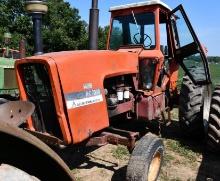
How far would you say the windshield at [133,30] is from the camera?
5668 mm

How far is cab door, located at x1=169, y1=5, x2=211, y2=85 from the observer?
5996 mm

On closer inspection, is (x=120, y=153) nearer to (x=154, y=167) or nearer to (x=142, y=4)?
(x=154, y=167)

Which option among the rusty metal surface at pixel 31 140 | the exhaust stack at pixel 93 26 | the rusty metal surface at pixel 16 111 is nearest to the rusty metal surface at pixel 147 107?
the exhaust stack at pixel 93 26

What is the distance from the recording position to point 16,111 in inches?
89.0

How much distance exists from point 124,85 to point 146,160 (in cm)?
125

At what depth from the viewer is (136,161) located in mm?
4219

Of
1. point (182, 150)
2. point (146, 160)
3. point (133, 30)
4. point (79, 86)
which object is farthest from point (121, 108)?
point (182, 150)

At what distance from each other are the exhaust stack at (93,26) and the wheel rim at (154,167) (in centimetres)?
167

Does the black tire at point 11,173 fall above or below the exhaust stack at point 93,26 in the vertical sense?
below

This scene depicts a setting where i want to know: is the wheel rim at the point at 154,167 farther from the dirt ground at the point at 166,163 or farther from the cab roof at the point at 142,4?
the cab roof at the point at 142,4

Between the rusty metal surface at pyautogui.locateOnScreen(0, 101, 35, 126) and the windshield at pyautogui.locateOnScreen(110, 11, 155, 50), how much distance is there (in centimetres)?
355

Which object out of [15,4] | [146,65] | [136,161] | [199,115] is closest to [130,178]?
[136,161]

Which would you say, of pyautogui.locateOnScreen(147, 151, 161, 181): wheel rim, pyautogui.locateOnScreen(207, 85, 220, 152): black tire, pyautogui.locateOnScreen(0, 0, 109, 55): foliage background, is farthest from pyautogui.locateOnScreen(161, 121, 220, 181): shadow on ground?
pyautogui.locateOnScreen(0, 0, 109, 55): foliage background

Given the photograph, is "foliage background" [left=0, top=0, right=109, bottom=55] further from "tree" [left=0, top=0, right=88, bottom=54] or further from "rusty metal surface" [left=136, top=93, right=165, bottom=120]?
"rusty metal surface" [left=136, top=93, right=165, bottom=120]
